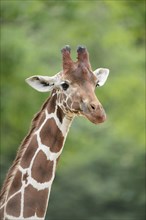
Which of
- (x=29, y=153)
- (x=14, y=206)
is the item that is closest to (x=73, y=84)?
(x=29, y=153)

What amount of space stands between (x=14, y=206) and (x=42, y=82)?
85 cm

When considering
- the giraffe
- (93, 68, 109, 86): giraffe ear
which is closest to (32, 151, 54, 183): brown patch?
the giraffe

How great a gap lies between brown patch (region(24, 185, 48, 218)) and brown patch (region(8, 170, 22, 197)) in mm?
62

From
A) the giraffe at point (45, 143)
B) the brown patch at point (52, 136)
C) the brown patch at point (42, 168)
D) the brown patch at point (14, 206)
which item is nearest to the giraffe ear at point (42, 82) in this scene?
the giraffe at point (45, 143)

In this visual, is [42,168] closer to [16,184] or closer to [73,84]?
[16,184]

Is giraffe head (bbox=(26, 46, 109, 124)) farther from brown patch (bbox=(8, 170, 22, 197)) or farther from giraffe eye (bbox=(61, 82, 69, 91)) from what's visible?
brown patch (bbox=(8, 170, 22, 197))

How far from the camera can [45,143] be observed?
7.27 meters

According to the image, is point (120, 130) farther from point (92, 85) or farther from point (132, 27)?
point (92, 85)

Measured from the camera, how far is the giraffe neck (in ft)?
23.6

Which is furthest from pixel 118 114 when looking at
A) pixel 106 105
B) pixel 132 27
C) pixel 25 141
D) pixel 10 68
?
pixel 25 141

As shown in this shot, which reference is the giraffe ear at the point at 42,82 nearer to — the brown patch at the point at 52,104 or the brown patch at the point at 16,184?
the brown patch at the point at 52,104

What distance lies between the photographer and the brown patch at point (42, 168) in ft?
23.7

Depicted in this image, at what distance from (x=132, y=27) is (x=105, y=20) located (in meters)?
0.81

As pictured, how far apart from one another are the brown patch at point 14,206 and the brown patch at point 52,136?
1.29ft
